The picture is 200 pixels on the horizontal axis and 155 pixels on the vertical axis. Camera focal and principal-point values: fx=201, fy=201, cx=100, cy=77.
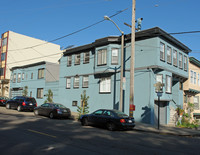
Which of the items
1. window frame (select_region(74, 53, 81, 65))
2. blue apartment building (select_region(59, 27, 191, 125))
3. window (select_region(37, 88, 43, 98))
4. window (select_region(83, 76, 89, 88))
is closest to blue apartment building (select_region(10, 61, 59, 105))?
window (select_region(37, 88, 43, 98))

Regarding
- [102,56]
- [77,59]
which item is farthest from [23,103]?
[102,56]

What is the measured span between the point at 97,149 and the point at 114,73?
14.4 m

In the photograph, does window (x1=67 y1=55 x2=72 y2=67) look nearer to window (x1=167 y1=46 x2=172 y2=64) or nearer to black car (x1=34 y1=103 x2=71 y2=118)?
black car (x1=34 y1=103 x2=71 y2=118)

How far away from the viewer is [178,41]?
2183 centimetres

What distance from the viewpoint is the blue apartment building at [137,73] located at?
1889cm

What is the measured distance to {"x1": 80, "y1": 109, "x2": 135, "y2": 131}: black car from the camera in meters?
12.9

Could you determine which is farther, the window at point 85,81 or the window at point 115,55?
the window at point 85,81

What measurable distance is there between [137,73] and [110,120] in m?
7.86

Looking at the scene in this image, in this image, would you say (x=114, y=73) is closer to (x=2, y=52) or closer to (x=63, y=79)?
(x=63, y=79)

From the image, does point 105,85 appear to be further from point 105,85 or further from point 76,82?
point 76,82

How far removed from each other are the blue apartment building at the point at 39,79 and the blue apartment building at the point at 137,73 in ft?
11.9

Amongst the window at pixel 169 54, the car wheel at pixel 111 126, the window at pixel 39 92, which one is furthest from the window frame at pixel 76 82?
the car wheel at pixel 111 126

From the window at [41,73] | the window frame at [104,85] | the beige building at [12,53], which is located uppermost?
the beige building at [12,53]

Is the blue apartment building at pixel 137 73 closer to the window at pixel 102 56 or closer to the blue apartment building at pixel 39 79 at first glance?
the window at pixel 102 56
